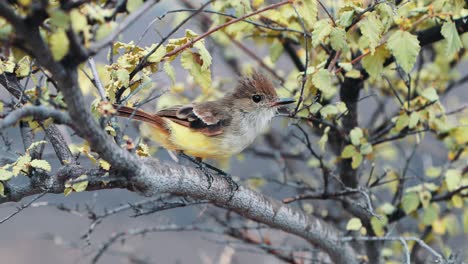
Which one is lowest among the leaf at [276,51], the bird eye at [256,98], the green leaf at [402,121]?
the green leaf at [402,121]

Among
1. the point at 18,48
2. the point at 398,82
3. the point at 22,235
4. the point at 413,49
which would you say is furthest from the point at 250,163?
the point at 18,48

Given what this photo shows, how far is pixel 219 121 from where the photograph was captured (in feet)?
12.4

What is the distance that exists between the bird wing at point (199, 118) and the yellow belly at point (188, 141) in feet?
0.10

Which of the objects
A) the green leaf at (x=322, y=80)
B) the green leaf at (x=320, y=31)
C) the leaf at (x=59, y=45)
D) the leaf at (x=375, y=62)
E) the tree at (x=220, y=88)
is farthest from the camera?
the leaf at (x=375, y=62)

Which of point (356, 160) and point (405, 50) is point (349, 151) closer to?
point (356, 160)

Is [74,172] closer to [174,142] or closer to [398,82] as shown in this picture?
[174,142]

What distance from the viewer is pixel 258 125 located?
3998 mm

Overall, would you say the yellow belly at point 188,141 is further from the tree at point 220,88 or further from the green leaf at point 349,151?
the green leaf at point 349,151

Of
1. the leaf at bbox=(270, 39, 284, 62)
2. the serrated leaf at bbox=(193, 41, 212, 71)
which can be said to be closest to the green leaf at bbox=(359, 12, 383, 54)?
the serrated leaf at bbox=(193, 41, 212, 71)

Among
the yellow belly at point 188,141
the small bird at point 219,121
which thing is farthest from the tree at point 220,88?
the yellow belly at point 188,141

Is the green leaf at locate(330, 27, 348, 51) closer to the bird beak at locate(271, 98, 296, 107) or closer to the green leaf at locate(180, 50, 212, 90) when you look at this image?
the green leaf at locate(180, 50, 212, 90)

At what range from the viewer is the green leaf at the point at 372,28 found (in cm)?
278

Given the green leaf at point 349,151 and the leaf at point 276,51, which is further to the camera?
the leaf at point 276,51

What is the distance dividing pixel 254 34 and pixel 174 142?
885 millimetres
